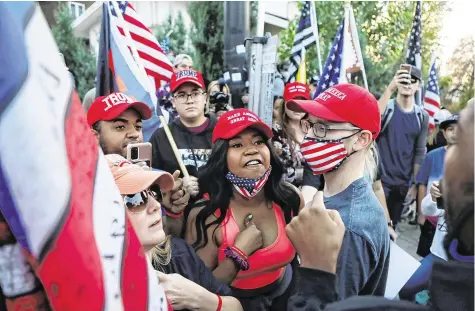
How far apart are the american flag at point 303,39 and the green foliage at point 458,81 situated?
834 inches

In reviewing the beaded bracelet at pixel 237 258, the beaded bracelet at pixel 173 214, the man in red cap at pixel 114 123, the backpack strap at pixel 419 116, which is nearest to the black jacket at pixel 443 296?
the beaded bracelet at pixel 237 258

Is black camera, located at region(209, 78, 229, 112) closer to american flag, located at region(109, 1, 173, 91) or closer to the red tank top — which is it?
american flag, located at region(109, 1, 173, 91)

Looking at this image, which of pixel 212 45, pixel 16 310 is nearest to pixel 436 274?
pixel 16 310

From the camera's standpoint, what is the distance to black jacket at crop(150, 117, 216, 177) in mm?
3920

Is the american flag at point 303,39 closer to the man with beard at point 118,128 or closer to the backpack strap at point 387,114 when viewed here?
the backpack strap at point 387,114

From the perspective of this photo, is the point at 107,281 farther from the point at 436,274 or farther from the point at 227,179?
the point at 227,179

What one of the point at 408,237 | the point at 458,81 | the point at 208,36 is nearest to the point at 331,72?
the point at 408,237

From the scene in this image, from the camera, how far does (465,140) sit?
81 centimetres

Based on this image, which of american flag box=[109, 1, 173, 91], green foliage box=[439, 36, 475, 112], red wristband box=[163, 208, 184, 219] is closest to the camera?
red wristband box=[163, 208, 184, 219]

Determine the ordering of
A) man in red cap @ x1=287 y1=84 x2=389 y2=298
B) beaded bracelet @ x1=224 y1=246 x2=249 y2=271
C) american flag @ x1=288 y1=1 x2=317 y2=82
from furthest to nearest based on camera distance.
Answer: american flag @ x1=288 y1=1 x2=317 y2=82
beaded bracelet @ x1=224 y1=246 x2=249 y2=271
man in red cap @ x1=287 y1=84 x2=389 y2=298

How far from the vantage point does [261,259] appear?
8.34ft

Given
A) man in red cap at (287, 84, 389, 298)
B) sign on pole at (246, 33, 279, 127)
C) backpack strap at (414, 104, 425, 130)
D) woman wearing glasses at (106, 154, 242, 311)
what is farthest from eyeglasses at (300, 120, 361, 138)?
backpack strap at (414, 104, 425, 130)

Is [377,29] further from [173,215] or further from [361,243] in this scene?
[361,243]

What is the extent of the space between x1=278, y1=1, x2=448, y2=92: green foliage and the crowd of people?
1595cm
